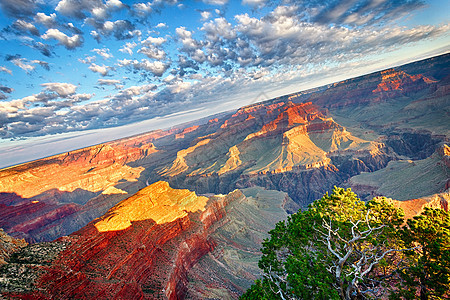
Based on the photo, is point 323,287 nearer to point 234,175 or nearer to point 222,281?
point 222,281

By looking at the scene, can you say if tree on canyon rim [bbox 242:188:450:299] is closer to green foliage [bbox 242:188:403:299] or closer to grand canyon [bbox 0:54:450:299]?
green foliage [bbox 242:188:403:299]

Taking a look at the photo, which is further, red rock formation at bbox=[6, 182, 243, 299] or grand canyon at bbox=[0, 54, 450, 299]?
grand canyon at bbox=[0, 54, 450, 299]

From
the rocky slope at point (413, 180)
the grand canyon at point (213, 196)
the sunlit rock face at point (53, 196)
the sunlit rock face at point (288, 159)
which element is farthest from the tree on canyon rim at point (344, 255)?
the sunlit rock face at point (53, 196)

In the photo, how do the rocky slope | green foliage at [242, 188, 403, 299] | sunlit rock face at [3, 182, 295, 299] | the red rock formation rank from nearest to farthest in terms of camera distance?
green foliage at [242, 188, 403, 299] → the red rock formation → sunlit rock face at [3, 182, 295, 299] → the rocky slope

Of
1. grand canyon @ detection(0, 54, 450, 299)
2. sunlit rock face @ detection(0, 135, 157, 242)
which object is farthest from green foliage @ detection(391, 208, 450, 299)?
sunlit rock face @ detection(0, 135, 157, 242)

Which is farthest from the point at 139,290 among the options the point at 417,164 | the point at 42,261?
the point at 417,164
